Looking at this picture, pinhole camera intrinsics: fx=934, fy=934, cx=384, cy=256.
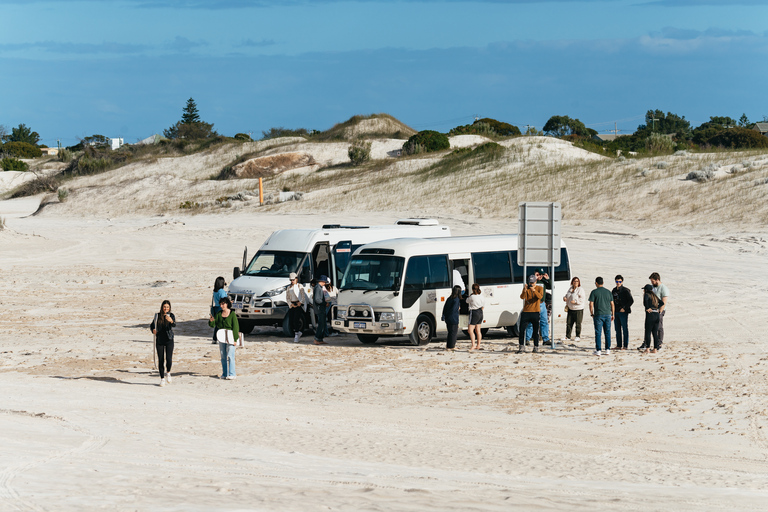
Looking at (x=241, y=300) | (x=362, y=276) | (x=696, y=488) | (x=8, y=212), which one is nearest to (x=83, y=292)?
(x=241, y=300)

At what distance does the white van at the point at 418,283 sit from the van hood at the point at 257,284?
1.57m

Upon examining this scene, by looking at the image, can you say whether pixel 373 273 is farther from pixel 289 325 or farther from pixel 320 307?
pixel 289 325

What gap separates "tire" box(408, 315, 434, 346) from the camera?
1967 centimetres

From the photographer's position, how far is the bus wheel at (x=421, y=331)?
19672 millimetres

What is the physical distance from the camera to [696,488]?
30.0 feet

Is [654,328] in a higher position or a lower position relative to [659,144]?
lower

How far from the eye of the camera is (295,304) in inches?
813

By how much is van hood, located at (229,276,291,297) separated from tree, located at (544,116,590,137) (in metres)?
82.9

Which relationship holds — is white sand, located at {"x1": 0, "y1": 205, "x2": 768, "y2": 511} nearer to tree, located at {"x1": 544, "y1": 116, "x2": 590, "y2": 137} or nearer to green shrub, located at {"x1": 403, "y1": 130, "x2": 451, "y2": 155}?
green shrub, located at {"x1": 403, "y1": 130, "x2": 451, "y2": 155}

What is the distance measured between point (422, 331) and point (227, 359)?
5219 millimetres

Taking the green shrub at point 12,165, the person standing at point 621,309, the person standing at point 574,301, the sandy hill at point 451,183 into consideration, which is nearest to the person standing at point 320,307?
the person standing at point 574,301

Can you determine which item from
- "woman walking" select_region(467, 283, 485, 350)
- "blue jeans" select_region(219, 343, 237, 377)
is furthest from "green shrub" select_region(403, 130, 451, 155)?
"blue jeans" select_region(219, 343, 237, 377)

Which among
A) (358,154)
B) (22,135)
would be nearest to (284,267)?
(358,154)

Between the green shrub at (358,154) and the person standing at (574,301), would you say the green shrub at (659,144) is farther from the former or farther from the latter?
the person standing at (574,301)
